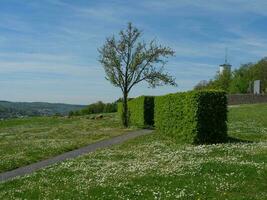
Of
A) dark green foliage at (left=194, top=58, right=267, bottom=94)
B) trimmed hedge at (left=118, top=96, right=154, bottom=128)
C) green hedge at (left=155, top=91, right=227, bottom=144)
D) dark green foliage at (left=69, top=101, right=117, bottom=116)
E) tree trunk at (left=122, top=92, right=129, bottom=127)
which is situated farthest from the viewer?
dark green foliage at (left=194, top=58, right=267, bottom=94)

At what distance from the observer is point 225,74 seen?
136000 mm

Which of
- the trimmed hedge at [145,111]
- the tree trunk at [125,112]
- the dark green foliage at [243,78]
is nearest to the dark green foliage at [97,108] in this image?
the dark green foliage at [243,78]

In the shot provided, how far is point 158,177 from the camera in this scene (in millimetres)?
16125

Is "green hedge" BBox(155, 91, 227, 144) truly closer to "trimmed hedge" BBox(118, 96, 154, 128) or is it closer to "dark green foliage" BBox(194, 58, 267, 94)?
"trimmed hedge" BBox(118, 96, 154, 128)

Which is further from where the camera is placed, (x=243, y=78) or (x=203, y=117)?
(x=243, y=78)

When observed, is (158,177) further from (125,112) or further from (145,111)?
(125,112)

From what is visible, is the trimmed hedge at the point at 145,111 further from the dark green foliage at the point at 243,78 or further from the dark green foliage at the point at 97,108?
the dark green foliage at the point at 243,78

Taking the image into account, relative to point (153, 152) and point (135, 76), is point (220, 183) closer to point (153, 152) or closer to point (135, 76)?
point (153, 152)

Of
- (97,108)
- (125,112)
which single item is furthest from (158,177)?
(97,108)

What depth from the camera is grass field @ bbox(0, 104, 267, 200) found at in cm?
1395

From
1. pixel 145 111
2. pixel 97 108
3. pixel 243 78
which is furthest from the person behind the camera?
pixel 243 78

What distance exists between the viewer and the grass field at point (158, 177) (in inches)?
549

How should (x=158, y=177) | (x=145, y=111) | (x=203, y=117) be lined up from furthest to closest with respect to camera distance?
1. (x=145, y=111)
2. (x=203, y=117)
3. (x=158, y=177)

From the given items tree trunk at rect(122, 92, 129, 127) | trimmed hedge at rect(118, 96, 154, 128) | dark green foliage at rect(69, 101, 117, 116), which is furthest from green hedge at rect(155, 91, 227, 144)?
dark green foliage at rect(69, 101, 117, 116)
